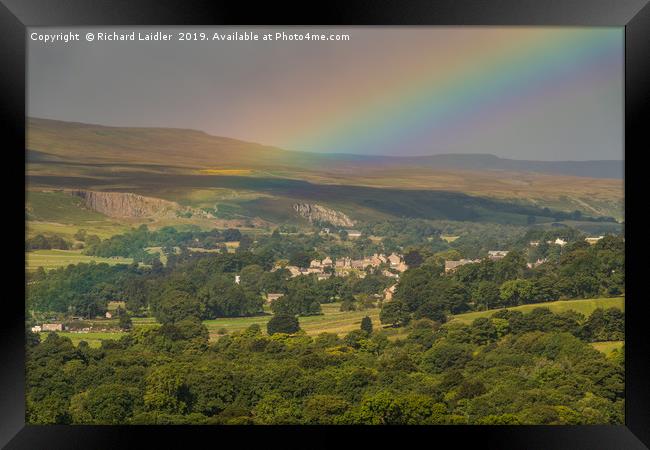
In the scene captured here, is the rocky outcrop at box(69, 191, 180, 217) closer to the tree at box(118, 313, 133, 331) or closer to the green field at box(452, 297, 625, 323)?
the tree at box(118, 313, 133, 331)

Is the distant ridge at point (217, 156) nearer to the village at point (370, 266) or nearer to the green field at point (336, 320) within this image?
the village at point (370, 266)

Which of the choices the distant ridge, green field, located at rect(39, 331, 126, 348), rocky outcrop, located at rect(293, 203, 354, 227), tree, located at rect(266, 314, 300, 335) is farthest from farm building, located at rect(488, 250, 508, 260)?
green field, located at rect(39, 331, 126, 348)

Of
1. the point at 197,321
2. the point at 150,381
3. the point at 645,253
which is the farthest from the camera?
the point at 197,321

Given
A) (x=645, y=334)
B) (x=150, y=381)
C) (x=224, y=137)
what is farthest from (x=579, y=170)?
(x=150, y=381)

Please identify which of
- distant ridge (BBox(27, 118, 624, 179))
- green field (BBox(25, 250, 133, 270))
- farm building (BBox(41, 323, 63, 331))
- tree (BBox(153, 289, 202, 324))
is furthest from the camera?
tree (BBox(153, 289, 202, 324))

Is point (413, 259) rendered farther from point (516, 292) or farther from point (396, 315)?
point (516, 292)

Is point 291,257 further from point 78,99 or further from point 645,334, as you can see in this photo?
point 645,334
